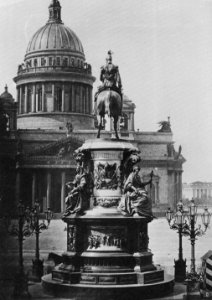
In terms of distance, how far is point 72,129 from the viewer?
246 ft

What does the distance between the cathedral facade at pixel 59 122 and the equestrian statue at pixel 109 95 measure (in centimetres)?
5592

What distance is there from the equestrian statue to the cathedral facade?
5592 centimetres

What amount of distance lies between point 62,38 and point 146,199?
6541 cm

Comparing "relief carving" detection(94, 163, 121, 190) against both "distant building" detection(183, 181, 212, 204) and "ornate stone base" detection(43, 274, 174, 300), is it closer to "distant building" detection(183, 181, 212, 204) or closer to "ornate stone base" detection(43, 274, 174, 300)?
"ornate stone base" detection(43, 274, 174, 300)

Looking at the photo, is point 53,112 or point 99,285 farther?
point 53,112

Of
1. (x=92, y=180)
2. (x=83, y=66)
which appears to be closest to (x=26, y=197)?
(x=83, y=66)

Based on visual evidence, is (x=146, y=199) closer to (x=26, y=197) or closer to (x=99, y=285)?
(x=99, y=285)

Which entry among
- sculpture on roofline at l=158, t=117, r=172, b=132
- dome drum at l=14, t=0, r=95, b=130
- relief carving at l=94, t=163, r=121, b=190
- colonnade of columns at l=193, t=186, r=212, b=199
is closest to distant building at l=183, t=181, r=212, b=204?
colonnade of columns at l=193, t=186, r=212, b=199

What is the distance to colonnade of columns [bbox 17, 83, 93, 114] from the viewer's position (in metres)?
81.2

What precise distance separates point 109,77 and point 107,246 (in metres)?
4.54

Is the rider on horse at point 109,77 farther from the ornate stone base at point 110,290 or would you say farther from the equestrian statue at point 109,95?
the ornate stone base at point 110,290

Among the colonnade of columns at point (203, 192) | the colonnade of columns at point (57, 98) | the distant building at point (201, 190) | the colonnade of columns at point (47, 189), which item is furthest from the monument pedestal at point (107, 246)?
the colonnade of columns at point (203, 192)

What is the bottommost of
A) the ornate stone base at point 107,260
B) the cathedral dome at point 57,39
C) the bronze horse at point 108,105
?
the ornate stone base at point 107,260

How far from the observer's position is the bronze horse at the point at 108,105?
1777cm
